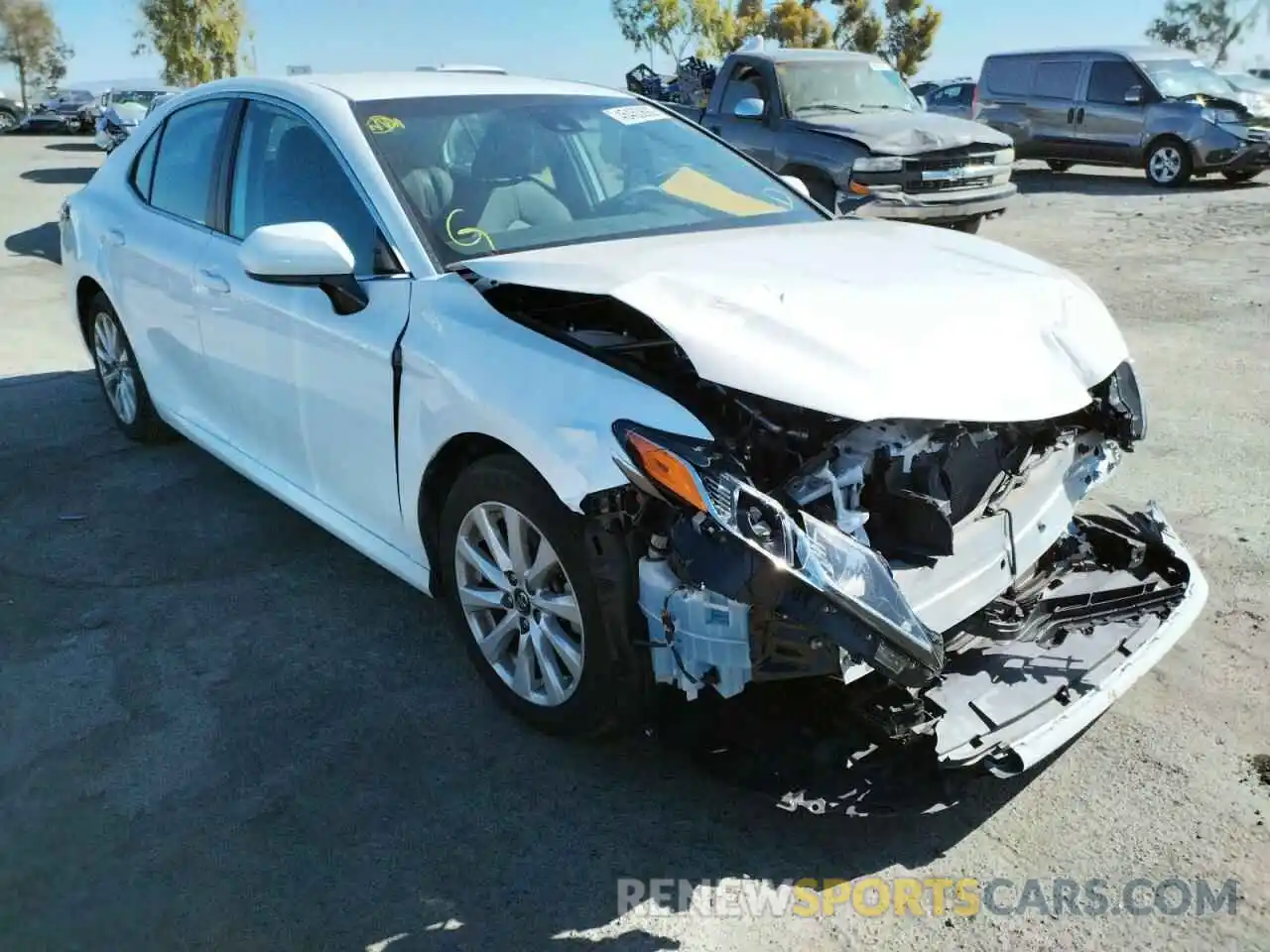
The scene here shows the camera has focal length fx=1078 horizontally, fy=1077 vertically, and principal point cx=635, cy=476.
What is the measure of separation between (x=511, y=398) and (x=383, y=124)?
132 centimetres

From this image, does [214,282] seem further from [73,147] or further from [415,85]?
[73,147]

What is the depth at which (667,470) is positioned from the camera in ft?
8.07

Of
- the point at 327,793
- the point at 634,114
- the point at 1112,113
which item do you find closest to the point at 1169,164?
the point at 1112,113

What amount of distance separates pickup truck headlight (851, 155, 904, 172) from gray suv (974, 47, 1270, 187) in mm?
7365

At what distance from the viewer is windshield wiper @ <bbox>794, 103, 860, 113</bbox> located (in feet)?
35.5

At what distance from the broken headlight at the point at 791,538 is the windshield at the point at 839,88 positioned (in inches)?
360

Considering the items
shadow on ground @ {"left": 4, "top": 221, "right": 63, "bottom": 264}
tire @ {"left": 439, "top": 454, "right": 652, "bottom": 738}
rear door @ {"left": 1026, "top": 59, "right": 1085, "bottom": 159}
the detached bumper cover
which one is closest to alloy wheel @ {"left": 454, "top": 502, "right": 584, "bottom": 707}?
tire @ {"left": 439, "top": 454, "right": 652, "bottom": 738}

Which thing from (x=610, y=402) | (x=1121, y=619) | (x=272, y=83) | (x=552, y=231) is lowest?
(x=1121, y=619)

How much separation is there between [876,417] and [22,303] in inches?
353

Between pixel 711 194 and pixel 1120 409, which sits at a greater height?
pixel 711 194

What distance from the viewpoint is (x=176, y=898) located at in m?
2.59

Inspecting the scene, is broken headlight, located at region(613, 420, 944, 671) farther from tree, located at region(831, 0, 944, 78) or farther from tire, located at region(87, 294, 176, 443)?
tree, located at region(831, 0, 944, 78)

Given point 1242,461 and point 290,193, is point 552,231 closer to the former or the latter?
point 290,193

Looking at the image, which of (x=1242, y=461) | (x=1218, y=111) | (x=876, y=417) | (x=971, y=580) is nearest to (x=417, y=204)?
(x=876, y=417)
